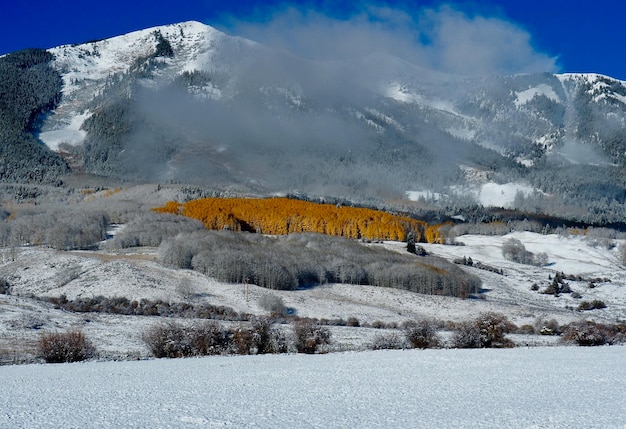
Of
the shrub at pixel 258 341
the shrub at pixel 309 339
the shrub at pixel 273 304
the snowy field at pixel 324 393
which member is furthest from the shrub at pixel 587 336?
the shrub at pixel 273 304

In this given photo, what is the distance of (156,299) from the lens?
66500 mm

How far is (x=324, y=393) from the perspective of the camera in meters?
17.9

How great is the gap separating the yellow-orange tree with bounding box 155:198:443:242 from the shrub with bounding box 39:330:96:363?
12155 centimetres

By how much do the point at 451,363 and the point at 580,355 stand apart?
349 inches

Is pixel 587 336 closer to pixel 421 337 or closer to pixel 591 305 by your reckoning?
pixel 421 337

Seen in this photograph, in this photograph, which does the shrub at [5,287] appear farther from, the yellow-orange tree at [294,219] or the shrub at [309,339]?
the yellow-orange tree at [294,219]

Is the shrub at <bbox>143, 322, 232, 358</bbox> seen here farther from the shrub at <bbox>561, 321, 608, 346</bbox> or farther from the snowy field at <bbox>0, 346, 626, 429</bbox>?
the shrub at <bbox>561, 321, 608, 346</bbox>

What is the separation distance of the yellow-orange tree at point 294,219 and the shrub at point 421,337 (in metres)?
117

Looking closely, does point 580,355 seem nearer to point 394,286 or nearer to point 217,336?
point 217,336

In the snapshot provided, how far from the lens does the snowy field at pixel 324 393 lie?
44.7 feet

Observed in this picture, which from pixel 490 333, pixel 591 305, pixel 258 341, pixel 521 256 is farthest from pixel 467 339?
pixel 521 256

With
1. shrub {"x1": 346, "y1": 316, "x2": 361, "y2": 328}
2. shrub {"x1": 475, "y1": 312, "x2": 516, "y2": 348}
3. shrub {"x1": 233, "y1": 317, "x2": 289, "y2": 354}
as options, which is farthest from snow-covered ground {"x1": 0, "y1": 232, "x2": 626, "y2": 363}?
shrub {"x1": 475, "y1": 312, "x2": 516, "y2": 348}

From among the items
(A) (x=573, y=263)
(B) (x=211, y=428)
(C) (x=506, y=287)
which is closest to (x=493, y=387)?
(B) (x=211, y=428)

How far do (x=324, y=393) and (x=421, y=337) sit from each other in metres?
23.1
